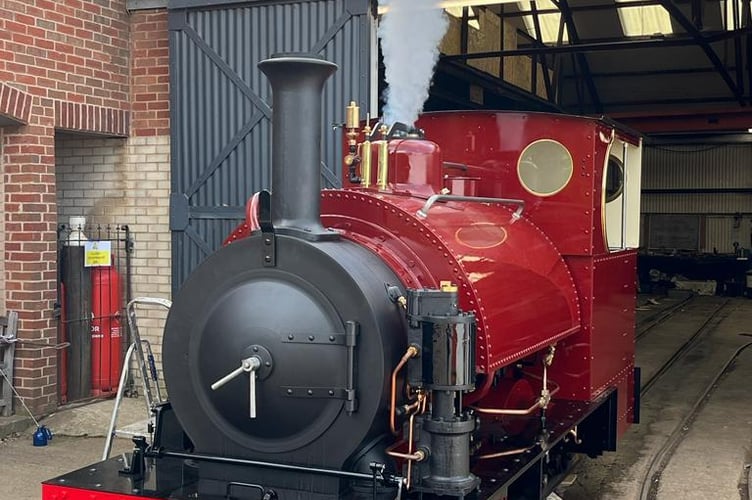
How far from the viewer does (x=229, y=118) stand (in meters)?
7.27

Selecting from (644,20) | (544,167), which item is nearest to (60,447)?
(544,167)

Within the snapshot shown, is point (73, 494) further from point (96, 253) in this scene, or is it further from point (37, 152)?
point (96, 253)

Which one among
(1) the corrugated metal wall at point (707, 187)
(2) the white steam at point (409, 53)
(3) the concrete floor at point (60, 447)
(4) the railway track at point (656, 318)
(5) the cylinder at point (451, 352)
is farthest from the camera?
(1) the corrugated metal wall at point (707, 187)

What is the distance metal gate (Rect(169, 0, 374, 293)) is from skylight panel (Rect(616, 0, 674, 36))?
11410 mm

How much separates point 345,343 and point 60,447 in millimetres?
4024

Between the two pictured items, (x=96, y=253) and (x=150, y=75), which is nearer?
(x=96, y=253)

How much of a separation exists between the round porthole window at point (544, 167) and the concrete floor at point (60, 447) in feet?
11.1

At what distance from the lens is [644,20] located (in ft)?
56.4

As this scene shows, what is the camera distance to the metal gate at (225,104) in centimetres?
696

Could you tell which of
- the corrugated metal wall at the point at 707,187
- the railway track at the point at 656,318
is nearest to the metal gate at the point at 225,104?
the railway track at the point at 656,318

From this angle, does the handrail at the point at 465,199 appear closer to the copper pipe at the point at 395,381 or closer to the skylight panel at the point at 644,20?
the copper pipe at the point at 395,381

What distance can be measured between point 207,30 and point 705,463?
513cm

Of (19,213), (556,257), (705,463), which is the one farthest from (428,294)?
(19,213)

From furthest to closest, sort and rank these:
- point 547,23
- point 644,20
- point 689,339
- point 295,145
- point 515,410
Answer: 1. point 644,20
2. point 547,23
3. point 689,339
4. point 515,410
5. point 295,145
